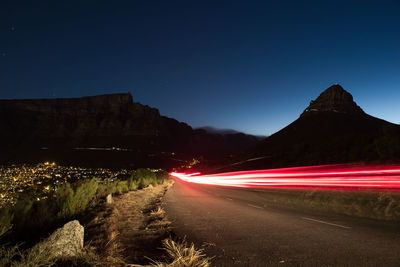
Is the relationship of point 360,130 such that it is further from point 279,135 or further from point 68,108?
point 68,108

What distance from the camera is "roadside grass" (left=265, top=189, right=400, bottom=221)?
306 inches

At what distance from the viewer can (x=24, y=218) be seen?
605 cm

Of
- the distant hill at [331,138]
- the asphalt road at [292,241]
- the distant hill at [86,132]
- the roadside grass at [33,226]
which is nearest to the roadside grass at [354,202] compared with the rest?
the asphalt road at [292,241]

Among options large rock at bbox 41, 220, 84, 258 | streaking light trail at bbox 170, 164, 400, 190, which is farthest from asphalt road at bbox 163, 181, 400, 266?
streaking light trail at bbox 170, 164, 400, 190

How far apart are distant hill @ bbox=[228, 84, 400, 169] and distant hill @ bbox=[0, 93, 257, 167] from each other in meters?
49.6

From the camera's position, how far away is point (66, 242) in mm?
3941

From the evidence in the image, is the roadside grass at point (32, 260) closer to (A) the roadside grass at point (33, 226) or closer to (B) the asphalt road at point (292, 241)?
(A) the roadside grass at point (33, 226)

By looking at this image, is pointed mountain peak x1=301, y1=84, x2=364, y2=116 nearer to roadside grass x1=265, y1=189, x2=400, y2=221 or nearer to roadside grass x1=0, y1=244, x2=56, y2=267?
roadside grass x1=265, y1=189, x2=400, y2=221

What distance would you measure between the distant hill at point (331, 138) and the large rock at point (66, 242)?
17.7 metres

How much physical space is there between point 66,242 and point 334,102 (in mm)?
107659

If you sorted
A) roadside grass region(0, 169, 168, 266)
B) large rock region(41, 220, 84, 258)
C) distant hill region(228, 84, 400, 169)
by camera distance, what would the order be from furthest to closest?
distant hill region(228, 84, 400, 169) → large rock region(41, 220, 84, 258) → roadside grass region(0, 169, 168, 266)

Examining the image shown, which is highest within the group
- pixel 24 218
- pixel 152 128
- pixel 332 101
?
pixel 332 101

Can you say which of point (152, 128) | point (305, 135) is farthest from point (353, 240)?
point (152, 128)

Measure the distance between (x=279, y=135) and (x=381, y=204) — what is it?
6754 cm
